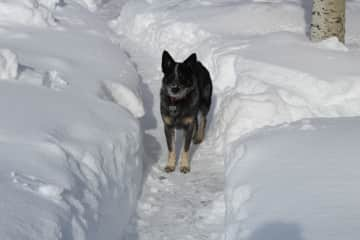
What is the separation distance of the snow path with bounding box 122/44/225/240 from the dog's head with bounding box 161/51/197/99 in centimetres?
95

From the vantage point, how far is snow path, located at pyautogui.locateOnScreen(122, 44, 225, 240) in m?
5.06

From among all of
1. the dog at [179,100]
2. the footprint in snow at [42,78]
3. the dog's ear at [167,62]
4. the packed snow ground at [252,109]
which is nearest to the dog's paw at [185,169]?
the dog at [179,100]

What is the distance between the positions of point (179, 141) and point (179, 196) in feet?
6.05

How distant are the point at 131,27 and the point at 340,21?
6.69 metres

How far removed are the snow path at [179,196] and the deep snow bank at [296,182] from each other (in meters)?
0.26

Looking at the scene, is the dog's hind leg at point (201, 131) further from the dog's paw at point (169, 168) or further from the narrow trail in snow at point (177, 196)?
the dog's paw at point (169, 168)

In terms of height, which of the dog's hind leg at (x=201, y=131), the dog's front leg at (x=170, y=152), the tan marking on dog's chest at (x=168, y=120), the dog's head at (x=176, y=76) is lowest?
the dog's hind leg at (x=201, y=131)

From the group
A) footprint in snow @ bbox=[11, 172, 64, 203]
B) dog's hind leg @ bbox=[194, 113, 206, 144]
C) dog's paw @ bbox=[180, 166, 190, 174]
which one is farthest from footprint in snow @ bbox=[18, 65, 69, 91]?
footprint in snow @ bbox=[11, 172, 64, 203]

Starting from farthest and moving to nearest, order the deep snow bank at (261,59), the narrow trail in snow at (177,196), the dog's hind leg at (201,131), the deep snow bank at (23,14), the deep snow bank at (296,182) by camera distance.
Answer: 1. the deep snow bank at (23,14)
2. the dog's hind leg at (201,131)
3. the deep snow bank at (261,59)
4. the narrow trail in snow at (177,196)
5. the deep snow bank at (296,182)

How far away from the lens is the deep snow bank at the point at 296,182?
3.93m

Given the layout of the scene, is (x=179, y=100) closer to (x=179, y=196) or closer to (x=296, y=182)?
(x=179, y=196)

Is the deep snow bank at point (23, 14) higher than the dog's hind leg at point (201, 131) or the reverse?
higher

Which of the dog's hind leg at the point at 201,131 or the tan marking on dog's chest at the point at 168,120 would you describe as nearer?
the tan marking on dog's chest at the point at 168,120

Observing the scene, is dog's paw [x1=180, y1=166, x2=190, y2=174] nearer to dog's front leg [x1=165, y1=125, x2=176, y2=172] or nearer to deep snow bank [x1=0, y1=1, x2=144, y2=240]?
dog's front leg [x1=165, y1=125, x2=176, y2=172]
